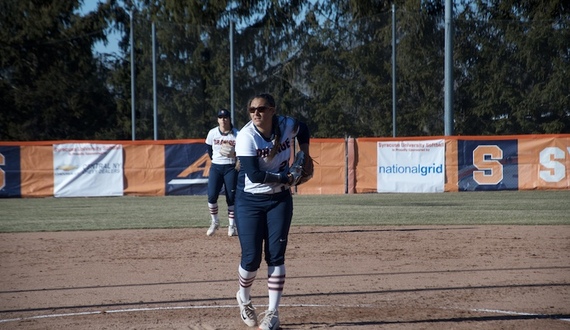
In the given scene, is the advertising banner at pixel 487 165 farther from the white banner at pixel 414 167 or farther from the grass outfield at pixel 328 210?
the white banner at pixel 414 167

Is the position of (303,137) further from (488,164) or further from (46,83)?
(46,83)

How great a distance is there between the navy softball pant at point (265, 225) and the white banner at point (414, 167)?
18376 millimetres

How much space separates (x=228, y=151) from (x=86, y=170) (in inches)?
545

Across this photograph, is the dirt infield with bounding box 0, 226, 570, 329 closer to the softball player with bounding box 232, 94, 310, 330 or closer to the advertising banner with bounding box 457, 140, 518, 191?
the softball player with bounding box 232, 94, 310, 330

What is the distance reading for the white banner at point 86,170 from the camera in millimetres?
25766

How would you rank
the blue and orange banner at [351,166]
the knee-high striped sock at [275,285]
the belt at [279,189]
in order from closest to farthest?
1. the knee-high striped sock at [275,285]
2. the belt at [279,189]
3. the blue and orange banner at [351,166]

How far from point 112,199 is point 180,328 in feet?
60.5

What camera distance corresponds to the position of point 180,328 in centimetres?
694

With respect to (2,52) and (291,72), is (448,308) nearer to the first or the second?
(291,72)

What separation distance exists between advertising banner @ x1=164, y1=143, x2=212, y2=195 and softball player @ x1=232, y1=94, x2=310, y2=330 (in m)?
18.7

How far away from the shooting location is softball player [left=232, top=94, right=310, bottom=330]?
22.7 ft

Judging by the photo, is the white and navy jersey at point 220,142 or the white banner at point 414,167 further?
the white banner at point 414,167

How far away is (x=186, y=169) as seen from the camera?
25828mm

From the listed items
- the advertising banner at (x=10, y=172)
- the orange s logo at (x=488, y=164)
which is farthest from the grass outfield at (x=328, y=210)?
the advertising banner at (x=10, y=172)
